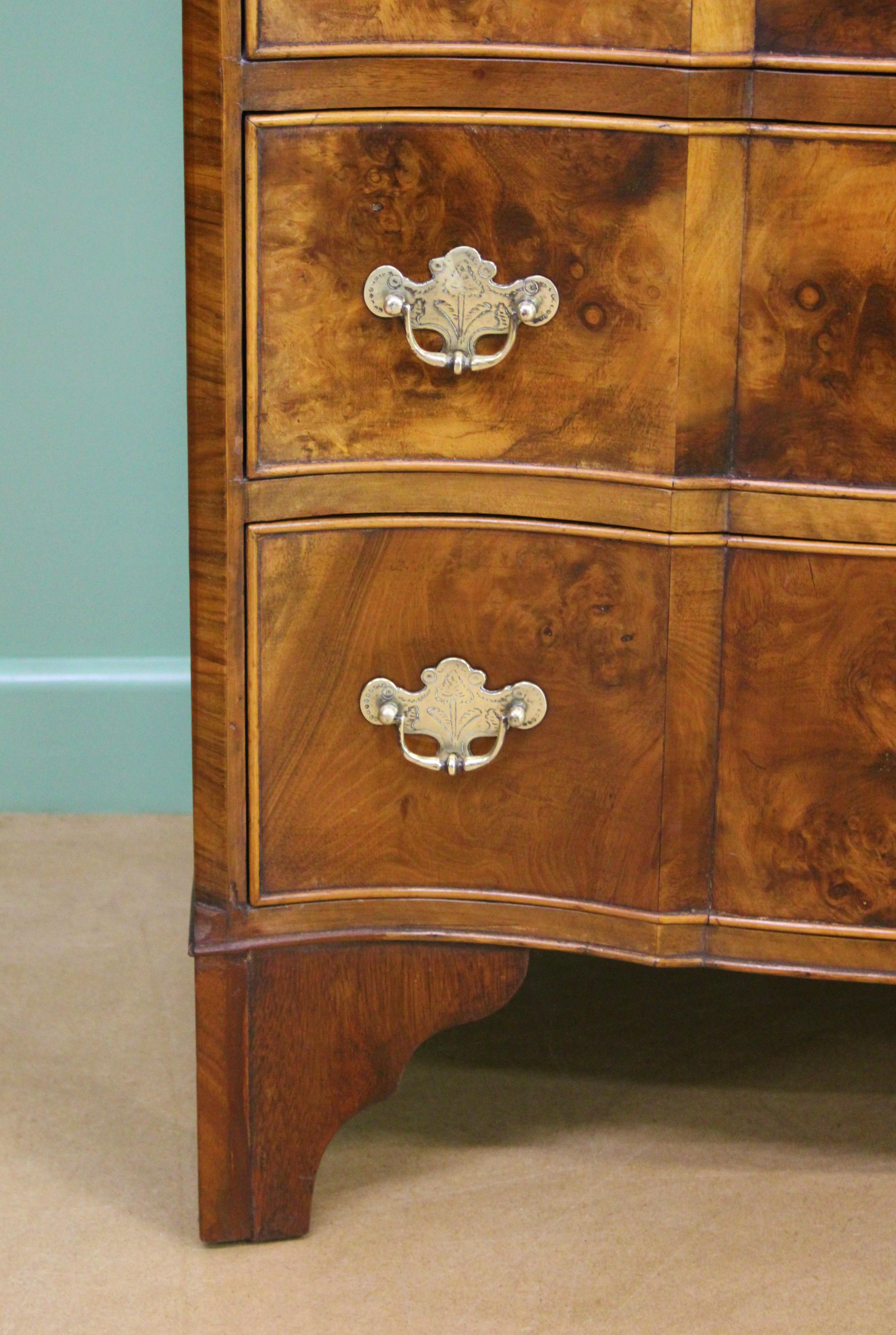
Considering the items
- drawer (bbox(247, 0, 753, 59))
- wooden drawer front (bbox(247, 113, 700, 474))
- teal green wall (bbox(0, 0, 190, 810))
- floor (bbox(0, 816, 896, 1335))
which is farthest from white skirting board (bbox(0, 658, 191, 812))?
drawer (bbox(247, 0, 753, 59))

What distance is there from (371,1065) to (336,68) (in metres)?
0.66

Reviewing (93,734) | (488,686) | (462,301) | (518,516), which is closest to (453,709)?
(488,686)

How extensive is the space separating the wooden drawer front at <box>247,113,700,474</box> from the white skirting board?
0.86 meters

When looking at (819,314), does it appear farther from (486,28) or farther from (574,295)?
(486,28)

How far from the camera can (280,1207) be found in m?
1.10

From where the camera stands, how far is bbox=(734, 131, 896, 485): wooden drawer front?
2.99 ft

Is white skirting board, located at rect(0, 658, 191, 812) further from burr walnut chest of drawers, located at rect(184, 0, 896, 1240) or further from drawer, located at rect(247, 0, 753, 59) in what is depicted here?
drawer, located at rect(247, 0, 753, 59)

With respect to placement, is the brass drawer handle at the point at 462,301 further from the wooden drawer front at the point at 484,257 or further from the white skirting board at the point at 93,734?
the white skirting board at the point at 93,734

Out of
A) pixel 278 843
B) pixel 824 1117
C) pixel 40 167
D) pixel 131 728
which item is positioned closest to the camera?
pixel 278 843

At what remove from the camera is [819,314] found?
36.7 inches

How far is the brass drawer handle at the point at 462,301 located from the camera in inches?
37.0

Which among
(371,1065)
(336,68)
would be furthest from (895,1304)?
(336,68)

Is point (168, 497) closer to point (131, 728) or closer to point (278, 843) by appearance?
point (131, 728)

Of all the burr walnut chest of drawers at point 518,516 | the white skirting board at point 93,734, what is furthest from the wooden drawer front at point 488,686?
the white skirting board at point 93,734
